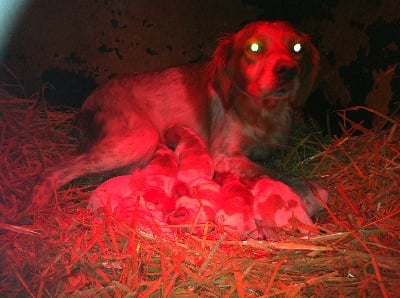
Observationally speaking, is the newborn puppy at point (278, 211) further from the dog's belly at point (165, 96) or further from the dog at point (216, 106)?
the dog's belly at point (165, 96)

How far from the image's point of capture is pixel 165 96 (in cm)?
367

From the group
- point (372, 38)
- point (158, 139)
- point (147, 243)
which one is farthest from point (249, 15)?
point (147, 243)

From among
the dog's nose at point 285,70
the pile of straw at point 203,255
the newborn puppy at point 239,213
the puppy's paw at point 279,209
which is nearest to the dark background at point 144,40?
the dog's nose at point 285,70

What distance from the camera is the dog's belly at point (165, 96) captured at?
11.8 ft

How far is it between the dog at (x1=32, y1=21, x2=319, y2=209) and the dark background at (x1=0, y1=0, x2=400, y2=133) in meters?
0.35

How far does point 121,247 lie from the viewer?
213 centimetres

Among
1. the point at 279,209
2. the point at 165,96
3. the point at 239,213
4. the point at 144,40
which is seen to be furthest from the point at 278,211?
the point at 144,40

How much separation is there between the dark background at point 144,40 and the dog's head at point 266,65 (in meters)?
0.42

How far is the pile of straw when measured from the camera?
1796 mm

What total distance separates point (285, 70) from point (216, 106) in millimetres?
845

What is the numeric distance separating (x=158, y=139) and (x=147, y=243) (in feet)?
4.92

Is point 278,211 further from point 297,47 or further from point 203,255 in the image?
point 297,47

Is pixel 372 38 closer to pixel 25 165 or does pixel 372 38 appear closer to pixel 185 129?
pixel 185 129

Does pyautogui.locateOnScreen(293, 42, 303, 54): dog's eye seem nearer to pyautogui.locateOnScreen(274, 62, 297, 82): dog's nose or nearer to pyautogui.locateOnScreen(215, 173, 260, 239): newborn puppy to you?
pyautogui.locateOnScreen(274, 62, 297, 82): dog's nose
